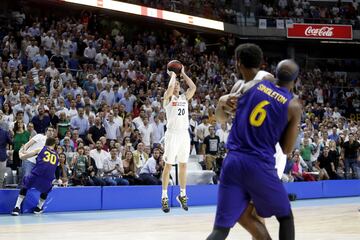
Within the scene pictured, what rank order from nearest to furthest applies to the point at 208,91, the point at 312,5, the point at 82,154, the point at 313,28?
the point at 82,154 < the point at 208,91 < the point at 313,28 < the point at 312,5

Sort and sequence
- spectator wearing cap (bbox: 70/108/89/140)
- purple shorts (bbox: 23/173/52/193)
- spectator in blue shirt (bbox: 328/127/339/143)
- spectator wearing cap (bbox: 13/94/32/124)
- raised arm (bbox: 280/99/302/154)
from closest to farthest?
raised arm (bbox: 280/99/302/154) → purple shorts (bbox: 23/173/52/193) → spectator wearing cap (bbox: 13/94/32/124) → spectator wearing cap (bbox: 70/108/89/140) → spectator in blue shirt (bbox: 328/127/339/143)

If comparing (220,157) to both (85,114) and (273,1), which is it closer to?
(85,114)

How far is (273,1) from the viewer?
38.0 metres

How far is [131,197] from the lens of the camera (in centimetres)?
1691

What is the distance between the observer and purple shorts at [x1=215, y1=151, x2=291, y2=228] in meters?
5.39

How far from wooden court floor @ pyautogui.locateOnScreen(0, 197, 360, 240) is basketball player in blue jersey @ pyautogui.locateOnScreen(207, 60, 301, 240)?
12.9 ft

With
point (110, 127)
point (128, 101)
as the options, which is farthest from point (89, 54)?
point (110, 127)

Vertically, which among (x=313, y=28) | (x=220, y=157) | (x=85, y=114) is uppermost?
(x=313, y=28)

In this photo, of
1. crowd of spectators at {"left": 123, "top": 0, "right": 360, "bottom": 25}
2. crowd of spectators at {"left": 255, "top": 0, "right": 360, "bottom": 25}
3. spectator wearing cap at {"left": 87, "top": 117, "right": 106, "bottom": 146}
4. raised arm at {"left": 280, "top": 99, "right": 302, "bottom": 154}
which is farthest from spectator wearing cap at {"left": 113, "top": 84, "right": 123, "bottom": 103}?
crowd of spectators at {"left": 255, "top": 0, "right": 360, "bottom": 25}

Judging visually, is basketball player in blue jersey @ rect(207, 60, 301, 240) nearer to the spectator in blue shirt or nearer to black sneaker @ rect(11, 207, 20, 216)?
black sneaker @ rect(11, 207, 20, 216)

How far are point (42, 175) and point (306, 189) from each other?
10.5 meters

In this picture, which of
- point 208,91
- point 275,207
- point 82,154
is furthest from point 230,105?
point 208,91

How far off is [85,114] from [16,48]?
444cm

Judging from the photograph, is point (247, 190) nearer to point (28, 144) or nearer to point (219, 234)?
point (219, 234)
